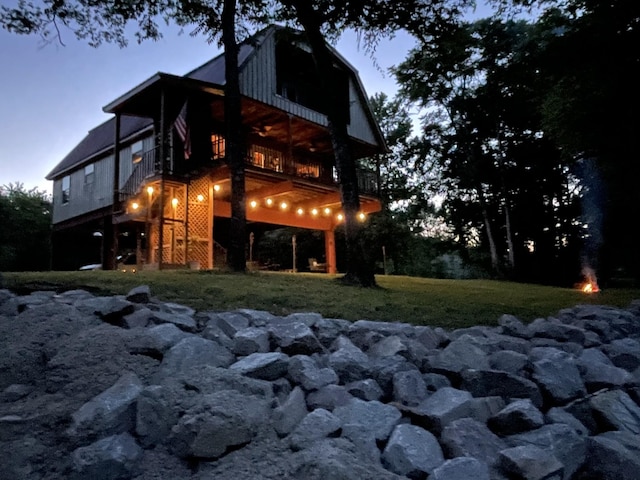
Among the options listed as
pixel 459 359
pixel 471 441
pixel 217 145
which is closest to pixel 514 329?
pixel 459 359

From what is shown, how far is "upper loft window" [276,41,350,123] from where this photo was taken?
16.0 meters

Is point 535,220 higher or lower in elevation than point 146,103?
lower

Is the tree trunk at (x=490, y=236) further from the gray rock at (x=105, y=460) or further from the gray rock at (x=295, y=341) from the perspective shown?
the gray rock at (x=105, y=460)

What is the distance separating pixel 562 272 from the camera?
21.8 metres

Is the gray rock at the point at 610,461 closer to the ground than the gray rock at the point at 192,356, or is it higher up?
closer to the ground

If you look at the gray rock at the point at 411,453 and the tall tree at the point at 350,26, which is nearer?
the gray rock at the point at 411,453

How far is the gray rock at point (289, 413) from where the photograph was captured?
2.30m

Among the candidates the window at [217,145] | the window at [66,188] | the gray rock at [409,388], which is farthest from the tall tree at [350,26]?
the window at [66,188]

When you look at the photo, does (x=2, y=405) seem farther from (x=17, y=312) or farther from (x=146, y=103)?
(x=146, y=103)

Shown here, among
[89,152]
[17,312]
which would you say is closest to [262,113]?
[89,152]

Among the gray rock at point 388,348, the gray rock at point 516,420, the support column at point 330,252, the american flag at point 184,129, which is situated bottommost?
the gray rock at point 516,420

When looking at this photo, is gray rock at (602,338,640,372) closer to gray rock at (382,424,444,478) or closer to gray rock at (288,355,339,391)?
gray rock at (382,424,444,478)

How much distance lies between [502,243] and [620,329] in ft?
65.9

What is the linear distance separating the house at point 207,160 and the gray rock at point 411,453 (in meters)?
10.3
